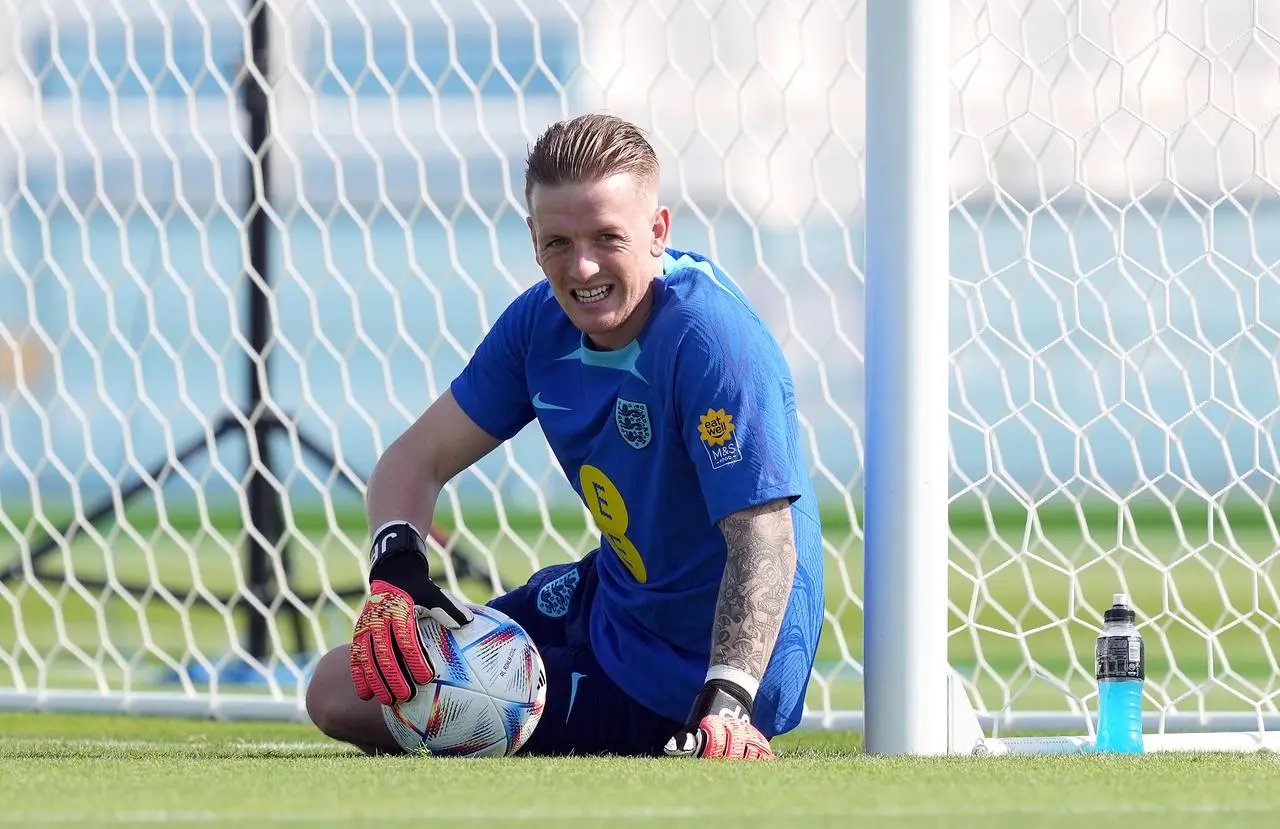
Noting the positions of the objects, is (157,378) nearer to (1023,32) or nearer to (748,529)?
(1023,32)

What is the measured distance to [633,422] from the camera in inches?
100

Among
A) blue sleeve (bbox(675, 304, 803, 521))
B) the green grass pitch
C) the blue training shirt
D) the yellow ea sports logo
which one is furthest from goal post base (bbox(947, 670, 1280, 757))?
the yellow ea sports logo

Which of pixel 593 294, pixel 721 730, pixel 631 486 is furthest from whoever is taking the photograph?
pixel 631 486

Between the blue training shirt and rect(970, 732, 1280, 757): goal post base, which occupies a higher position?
the blue training shirt

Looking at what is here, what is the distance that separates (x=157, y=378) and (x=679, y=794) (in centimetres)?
495

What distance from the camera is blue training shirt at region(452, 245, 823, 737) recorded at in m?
2.40

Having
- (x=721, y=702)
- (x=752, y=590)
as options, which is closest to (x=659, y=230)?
(x=752, y=590)

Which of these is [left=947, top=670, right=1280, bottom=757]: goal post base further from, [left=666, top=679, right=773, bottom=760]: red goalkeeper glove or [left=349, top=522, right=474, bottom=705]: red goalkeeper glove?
[left=349, top=522, right=474, bottom=705]: red goalkeeper glove

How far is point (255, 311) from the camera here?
4633mm

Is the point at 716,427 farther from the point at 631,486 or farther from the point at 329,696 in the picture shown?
the point at 329,696

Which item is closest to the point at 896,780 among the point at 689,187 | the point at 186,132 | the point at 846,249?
the point at 846,249

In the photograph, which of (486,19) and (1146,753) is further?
(486,19)

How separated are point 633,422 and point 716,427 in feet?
0.68

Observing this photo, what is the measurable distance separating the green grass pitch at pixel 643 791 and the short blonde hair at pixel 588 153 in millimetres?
937
